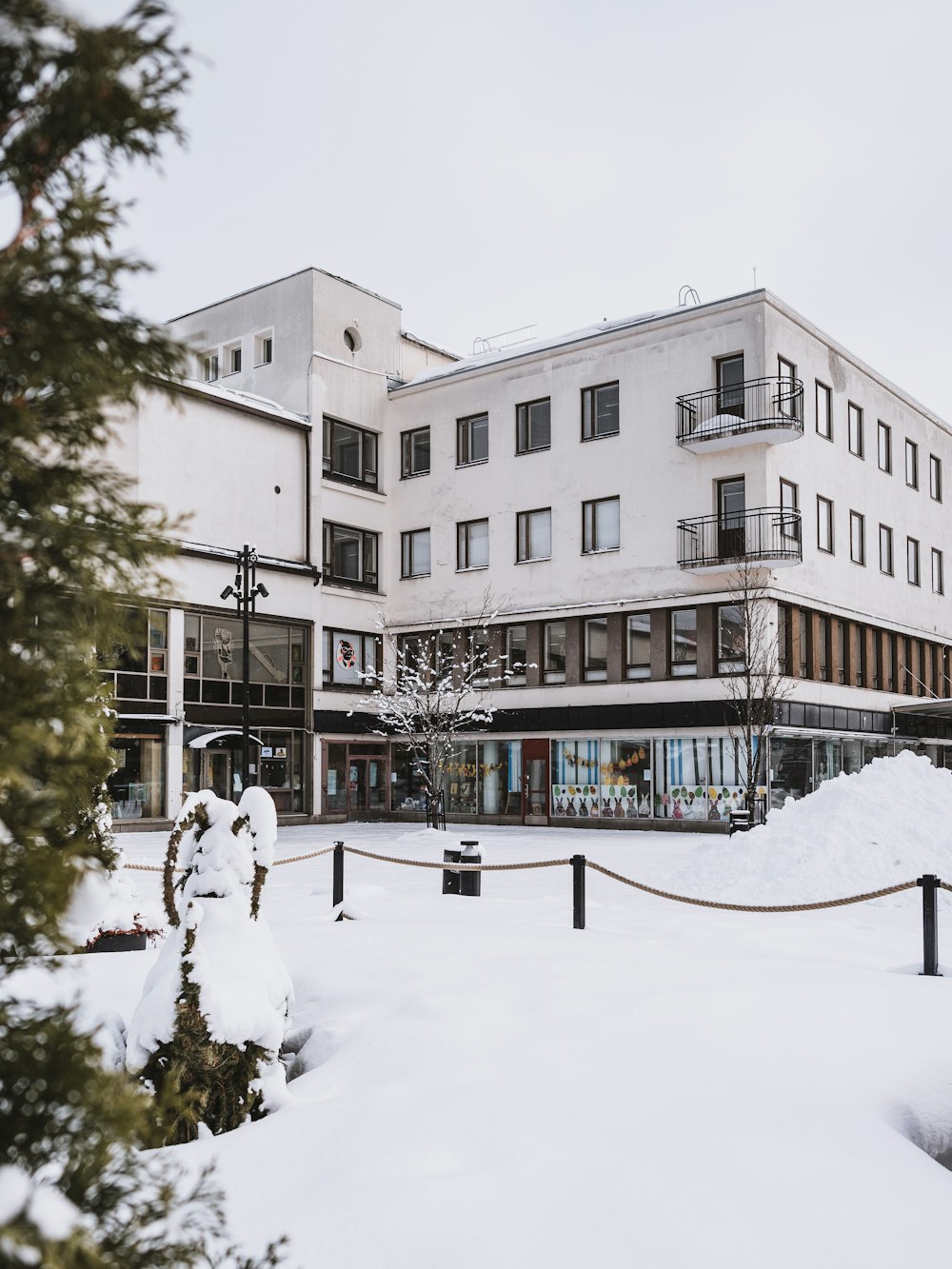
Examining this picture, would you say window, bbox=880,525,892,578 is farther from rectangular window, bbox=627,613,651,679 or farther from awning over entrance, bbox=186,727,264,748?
awning over entrance, bbox=186,727,264,748

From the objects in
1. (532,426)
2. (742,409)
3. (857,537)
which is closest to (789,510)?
(742,409)

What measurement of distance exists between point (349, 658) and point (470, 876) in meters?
26.0

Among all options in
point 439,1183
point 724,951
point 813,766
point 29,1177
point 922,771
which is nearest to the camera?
point 29,1177

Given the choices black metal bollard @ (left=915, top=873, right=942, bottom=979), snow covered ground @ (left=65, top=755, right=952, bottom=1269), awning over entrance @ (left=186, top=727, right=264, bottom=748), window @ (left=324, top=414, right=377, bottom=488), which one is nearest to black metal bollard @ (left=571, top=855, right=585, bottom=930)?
snow covered ground @ (left=65, top=755, right=952, bottom=1269)

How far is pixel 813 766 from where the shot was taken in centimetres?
3609

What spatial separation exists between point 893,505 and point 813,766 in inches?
479

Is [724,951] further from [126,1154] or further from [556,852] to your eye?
[556,852]

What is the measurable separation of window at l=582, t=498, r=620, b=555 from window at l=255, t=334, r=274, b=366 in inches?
506

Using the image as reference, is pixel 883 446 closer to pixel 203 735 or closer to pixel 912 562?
pixel 912 562

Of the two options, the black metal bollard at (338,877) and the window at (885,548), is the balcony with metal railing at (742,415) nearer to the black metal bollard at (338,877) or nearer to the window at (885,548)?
the window at (885,548)

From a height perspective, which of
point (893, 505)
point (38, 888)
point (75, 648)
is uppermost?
point (893, 505)

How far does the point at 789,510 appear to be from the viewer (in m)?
34.6

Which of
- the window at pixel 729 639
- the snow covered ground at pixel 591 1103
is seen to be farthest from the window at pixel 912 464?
the snow covered ground at pixel 591 1103

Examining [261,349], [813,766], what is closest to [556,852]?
[813,766]
